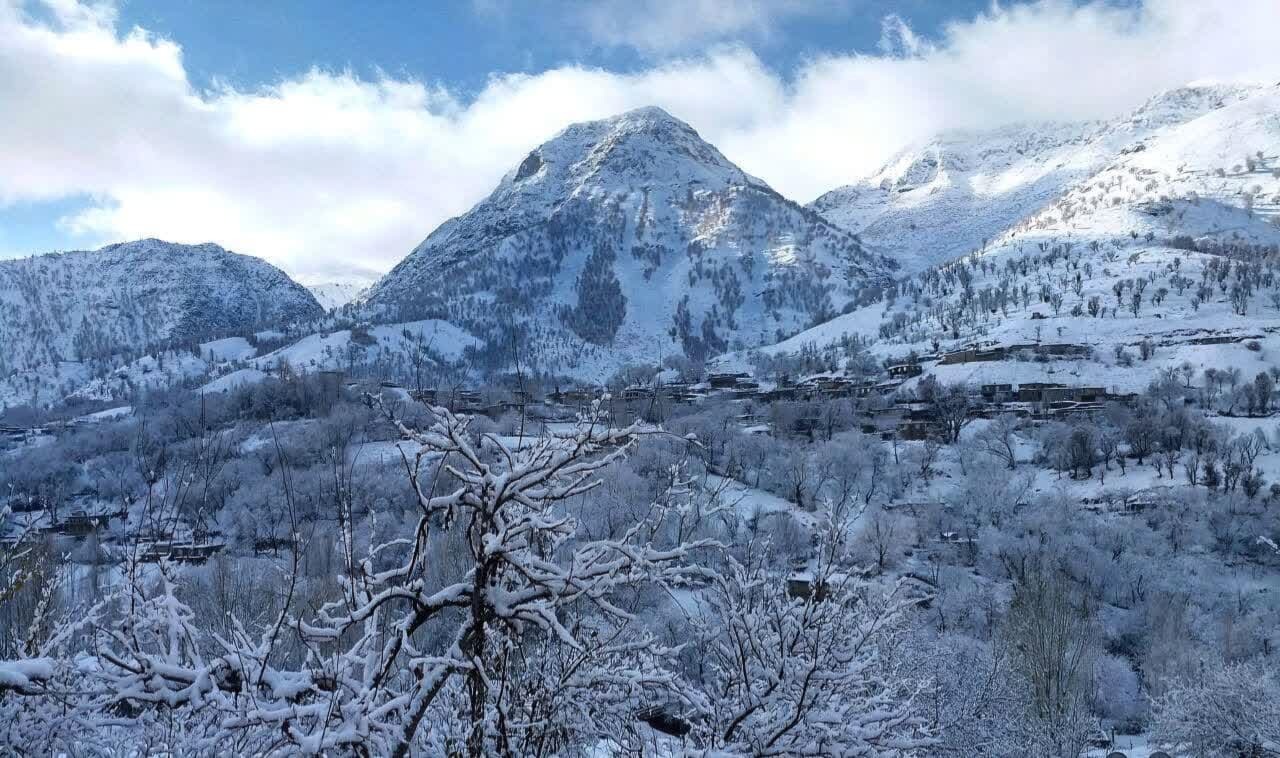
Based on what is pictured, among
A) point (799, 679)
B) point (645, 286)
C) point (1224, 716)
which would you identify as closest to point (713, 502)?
point (799, 679)

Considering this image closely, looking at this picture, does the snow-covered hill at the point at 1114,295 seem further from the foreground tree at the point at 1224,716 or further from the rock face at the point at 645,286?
the foreground tree at the point at 1224,716

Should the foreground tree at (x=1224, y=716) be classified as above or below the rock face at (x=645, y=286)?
below

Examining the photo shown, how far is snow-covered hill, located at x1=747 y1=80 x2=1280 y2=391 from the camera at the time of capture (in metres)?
81.8

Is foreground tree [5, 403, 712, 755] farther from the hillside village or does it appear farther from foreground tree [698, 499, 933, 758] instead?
foreground tree [698, 499, 933, 758]

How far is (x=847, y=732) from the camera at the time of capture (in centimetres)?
328

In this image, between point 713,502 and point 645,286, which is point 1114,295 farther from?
point 713,502

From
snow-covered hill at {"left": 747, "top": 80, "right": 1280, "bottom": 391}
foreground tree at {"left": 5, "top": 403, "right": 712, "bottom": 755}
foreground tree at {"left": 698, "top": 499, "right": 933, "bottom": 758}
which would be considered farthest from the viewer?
snow-covered hill at {"left": 747, "top": 80, "right": 1280, "bottom": 391}

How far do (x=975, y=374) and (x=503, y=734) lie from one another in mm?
86990

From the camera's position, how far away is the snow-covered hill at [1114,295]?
8175cm

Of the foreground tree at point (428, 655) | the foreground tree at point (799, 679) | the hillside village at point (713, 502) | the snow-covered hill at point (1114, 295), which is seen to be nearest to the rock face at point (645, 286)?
the hillside village at point (713, 502)

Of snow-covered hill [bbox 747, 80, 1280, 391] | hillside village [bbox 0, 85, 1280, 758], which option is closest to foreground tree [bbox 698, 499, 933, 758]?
hillside village [bbox 0, 85, 1280, 758]

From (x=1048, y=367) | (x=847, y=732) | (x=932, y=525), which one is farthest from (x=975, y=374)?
(x=847, y=732)

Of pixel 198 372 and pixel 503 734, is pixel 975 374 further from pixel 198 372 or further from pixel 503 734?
pixel 198 372

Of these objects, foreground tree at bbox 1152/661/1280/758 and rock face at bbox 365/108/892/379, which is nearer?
foreground tree at bbox 1152/661/1280/758
